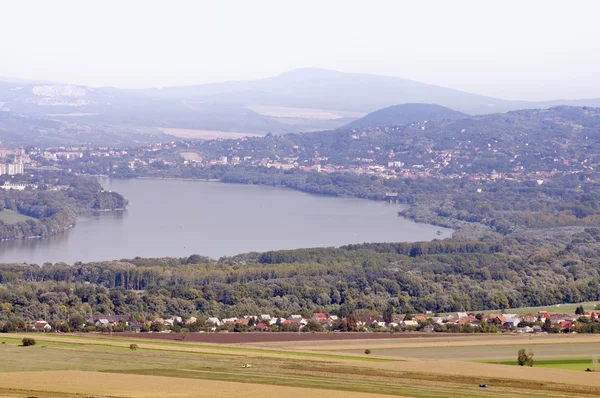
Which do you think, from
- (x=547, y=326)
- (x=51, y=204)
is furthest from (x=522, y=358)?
(x=51, y=204)

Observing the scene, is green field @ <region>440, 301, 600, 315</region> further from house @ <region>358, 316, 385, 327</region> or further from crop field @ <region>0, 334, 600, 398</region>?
crop field @ <region>0, 334, 600, 398</region>

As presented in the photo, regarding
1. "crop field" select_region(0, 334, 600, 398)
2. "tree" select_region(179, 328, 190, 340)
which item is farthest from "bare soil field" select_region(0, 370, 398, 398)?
"tree" select_region(179, 328, 190, 340)

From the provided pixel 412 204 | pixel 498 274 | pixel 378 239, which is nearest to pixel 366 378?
pixel 498 274

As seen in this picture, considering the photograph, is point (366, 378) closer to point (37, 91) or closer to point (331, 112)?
point (331, 112)

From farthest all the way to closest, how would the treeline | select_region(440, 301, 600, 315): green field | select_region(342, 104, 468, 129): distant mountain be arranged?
select_region(342, 104, 468, 129): distant mountain → select_region(440, 301, 600, 315): green field → the treeline

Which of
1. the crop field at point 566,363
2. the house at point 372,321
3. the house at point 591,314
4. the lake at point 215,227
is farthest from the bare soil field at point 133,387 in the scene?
the lake at point 215,227

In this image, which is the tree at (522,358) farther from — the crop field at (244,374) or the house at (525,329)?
the house at (525,329)

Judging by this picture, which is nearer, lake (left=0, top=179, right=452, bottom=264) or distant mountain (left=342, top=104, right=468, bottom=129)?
lake (left=0, top=179, right=452, bottom=264)
